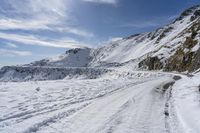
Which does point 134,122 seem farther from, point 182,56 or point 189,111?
point 182,56

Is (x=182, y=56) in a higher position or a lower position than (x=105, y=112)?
higher

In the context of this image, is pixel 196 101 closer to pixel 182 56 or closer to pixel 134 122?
pixel 134 122

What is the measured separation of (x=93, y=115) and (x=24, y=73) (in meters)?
139

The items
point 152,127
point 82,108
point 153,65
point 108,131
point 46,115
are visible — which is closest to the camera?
point 108,131

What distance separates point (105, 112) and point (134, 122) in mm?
2373

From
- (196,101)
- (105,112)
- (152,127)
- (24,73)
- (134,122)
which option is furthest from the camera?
(24,73)

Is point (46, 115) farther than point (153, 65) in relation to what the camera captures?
No

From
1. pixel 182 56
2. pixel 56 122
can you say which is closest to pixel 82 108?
pixel 56 122

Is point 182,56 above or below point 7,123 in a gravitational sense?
above

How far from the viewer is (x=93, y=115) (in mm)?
12508

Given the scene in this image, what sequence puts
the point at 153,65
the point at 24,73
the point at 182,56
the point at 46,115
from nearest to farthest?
the point at 46,115
the point at 182,56
the point at 153,65
the point at 24,73

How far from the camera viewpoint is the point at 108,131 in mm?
9594

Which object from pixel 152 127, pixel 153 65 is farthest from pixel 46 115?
pixel 153 65

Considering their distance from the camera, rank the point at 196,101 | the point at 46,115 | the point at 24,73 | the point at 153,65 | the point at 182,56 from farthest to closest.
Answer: the point at 24,73, the point at 153,65, the point at 182,56, the point at 196,101, the point at 46,115
